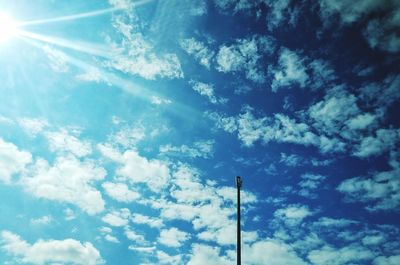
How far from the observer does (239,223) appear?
643 inches

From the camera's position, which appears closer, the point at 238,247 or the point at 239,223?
the point at 238,247

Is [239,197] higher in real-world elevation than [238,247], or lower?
higher

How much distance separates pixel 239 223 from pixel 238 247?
1361 mm

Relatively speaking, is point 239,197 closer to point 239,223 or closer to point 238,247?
point 239,223

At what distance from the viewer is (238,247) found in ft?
50.0

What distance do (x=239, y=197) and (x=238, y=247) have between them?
2.79 m

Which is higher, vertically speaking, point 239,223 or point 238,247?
point 239,223

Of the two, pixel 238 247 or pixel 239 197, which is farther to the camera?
pixel 239 197

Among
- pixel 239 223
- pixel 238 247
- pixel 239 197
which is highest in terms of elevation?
pixel 239 197

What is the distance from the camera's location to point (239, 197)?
17328mm

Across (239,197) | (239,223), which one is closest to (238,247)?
(239,223)
